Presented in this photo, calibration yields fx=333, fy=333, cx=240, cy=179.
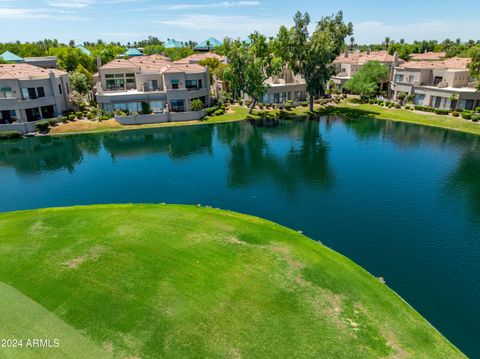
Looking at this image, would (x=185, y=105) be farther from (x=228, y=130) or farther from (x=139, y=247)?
(x=139, y=247)

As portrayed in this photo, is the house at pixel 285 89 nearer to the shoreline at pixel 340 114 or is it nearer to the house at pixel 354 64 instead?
the shoreline at pixel 340 114

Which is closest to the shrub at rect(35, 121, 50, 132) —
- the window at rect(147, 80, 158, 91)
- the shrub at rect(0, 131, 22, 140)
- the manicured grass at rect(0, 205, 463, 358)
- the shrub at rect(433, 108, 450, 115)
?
the shrub at rect(0, 131, 22, 140)

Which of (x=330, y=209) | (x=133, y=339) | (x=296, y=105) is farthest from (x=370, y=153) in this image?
(x=133, y=339)

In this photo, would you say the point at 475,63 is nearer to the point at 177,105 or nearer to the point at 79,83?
the point at 177,105

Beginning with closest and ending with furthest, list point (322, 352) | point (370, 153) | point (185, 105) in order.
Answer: point (322, 352)
point (370, 153)
point (185, 105)

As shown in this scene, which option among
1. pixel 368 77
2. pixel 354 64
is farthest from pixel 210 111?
pixel 354 64

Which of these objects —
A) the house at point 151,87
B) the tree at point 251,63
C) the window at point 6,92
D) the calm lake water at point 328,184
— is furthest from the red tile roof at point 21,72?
the tree at point 251,63

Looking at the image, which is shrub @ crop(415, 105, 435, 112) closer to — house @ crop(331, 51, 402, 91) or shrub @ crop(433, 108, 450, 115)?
shrub @ crop(433, 108, 450, 115)
